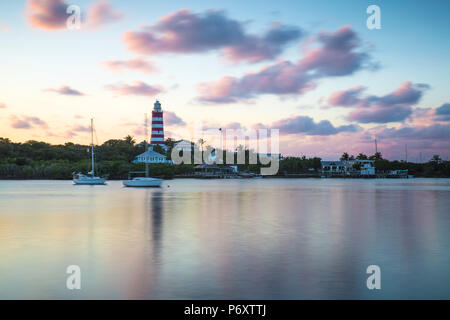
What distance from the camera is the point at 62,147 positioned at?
131750 millimetres

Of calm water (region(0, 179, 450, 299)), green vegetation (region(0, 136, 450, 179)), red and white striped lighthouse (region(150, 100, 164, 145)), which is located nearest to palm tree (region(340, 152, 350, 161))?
green vegetation (region(0, 136, 450, 179))

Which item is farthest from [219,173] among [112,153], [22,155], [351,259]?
[351,259]

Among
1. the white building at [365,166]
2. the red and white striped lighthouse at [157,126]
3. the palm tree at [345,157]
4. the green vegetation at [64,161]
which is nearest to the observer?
the green vegetation at [64,161]

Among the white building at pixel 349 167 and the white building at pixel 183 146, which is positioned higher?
the white building at pixel 183 146

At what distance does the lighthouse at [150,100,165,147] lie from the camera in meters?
130

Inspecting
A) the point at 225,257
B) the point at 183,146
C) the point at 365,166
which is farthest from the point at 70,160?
the point at 225,257

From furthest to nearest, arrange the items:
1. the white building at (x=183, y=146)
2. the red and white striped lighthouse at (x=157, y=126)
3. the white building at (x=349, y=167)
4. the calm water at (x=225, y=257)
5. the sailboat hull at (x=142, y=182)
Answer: the white building at (x=349, y=167) < the white building at (x=183, y=146) < the red and white striped lighthouse at (x=157, y=126) < the sailboat hull at (x=142, y=182) < the calm water at (x=225, y=257)

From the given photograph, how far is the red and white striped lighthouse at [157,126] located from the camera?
12975 centimetres

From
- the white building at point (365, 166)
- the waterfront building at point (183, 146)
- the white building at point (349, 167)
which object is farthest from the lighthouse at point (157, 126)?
the white building at point (365, 166)

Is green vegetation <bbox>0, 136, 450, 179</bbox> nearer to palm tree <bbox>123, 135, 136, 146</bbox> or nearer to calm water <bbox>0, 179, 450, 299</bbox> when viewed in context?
palm tree <bbox>123, 135, 136, 146</bbox>

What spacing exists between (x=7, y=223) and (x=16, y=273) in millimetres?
14087

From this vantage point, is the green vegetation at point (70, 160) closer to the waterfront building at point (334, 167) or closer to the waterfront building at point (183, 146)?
the waterfront building at point (183, 146)

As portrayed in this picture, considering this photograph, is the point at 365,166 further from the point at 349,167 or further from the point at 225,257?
the point at 225,257
